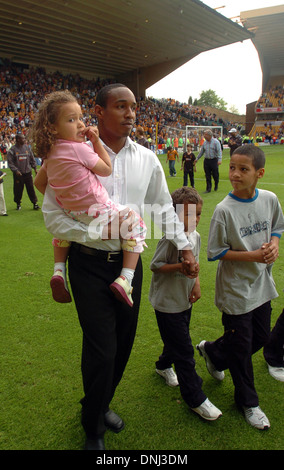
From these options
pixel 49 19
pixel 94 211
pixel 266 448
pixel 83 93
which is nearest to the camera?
pixel 94 211

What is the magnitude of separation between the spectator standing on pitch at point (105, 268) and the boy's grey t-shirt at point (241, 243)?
11.6 inches

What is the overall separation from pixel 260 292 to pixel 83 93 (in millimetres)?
36209

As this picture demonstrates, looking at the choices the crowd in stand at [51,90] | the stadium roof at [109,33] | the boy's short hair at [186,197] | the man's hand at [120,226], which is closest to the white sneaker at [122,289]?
the man's hand at [120,226]

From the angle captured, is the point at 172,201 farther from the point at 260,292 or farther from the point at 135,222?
the point at 260,292

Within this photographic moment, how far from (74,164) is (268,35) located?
45824 mm

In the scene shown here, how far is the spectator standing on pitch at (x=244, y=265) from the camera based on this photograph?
2.24 metres

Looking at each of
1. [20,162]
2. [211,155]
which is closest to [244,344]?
[20,162]

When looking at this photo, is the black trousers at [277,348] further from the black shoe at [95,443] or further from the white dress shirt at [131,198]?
the black shoe at [95,443]

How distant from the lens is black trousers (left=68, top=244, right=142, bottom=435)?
1.85 meters

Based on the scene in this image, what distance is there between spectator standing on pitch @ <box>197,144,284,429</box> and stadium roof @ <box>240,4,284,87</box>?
131 feet

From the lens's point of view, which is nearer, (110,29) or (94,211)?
(94,211)

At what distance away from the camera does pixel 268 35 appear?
129ft
